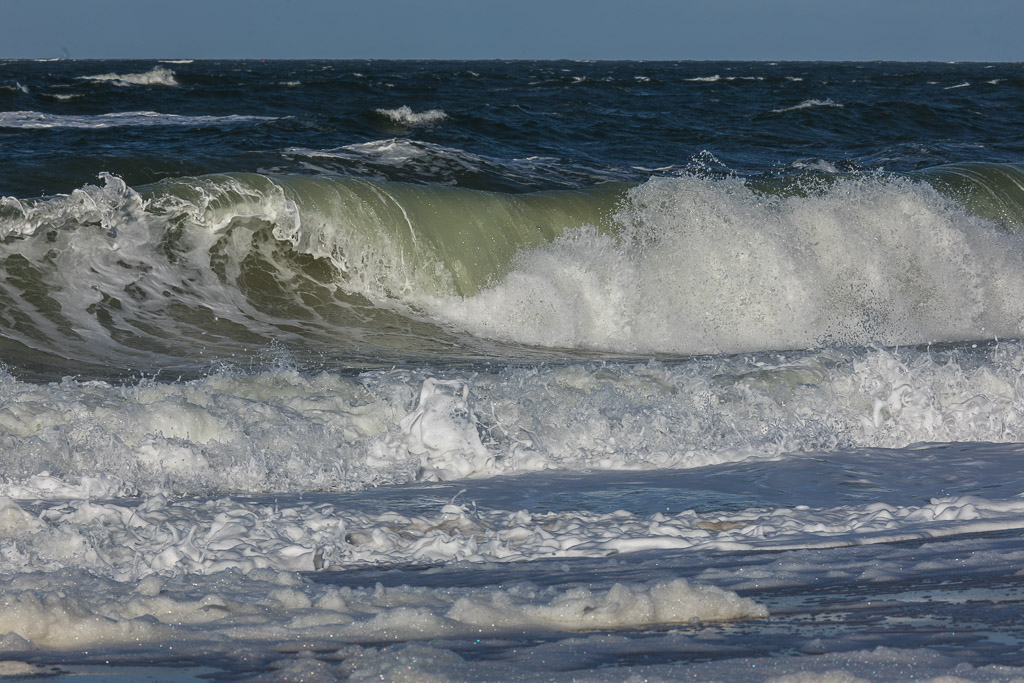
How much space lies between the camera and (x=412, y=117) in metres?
20.3

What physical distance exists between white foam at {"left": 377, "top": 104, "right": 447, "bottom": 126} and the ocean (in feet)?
20.7

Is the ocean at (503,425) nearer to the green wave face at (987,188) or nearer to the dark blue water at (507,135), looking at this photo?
the green wave face at (987,188)

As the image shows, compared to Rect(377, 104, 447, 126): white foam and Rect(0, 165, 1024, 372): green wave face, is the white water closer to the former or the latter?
Rect(377, 104, 447, 126): white foam

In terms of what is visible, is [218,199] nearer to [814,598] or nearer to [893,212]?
[893,212]

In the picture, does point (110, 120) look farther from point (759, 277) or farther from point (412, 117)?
point (759, 277)

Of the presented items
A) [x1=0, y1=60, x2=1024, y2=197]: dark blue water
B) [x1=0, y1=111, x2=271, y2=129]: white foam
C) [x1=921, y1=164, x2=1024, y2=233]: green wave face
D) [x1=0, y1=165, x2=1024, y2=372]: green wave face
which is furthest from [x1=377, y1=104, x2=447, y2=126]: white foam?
[x1=921, y1=164, x2=1024, y2=233]: green wave face

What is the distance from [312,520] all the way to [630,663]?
5.10ft

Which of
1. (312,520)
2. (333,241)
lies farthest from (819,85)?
(312,520)

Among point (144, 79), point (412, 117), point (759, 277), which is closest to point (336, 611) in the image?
point (759, 277)

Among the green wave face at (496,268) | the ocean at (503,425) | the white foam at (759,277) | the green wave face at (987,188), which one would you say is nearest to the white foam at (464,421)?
the ocean at (503,425)

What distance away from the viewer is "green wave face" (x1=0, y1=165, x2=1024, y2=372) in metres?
7.92

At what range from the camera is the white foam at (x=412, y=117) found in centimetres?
1988

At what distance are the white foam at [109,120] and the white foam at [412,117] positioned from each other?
255cm

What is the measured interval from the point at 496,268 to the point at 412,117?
38.3ft
